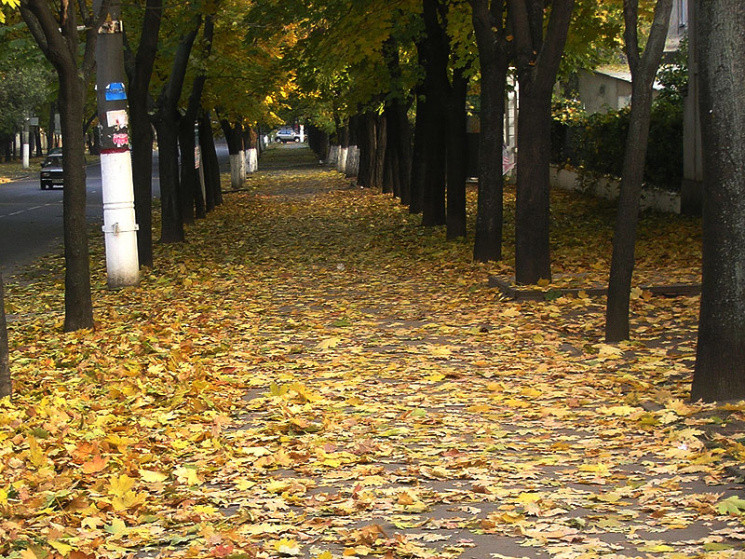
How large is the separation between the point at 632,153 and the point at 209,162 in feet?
82.5

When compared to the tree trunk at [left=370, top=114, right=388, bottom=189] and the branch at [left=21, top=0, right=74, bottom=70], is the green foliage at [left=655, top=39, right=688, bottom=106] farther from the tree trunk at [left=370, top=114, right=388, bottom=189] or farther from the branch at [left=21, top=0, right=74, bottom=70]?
the branch at [left=21, top=0, right=74, bottom=70]

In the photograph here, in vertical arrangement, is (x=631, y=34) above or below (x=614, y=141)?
above

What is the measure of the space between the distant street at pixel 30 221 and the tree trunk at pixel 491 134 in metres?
6.84

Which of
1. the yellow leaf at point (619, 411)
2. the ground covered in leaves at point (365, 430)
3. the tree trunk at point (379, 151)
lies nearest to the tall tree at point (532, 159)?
the ground covered in leaves at point (365, 430)

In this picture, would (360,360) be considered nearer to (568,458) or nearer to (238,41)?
(568,458)

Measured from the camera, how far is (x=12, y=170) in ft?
228

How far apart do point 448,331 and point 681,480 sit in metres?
5.43

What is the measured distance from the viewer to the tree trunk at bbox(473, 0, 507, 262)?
53.3 feet

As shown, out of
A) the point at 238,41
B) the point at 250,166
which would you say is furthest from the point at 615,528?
the point at 250,166

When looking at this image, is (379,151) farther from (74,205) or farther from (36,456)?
(36,456)

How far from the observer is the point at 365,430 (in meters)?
Answer: 7.45

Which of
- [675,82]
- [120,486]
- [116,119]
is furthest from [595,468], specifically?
[675,82]

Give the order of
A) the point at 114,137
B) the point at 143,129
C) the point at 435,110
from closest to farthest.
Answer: the point at 114,137 < the point at 143,129 < the point at 435,110

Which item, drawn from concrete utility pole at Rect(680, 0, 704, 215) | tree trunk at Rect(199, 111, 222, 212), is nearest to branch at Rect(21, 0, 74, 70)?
concrete utility pole at Rect(680, 0, 704, 215)
